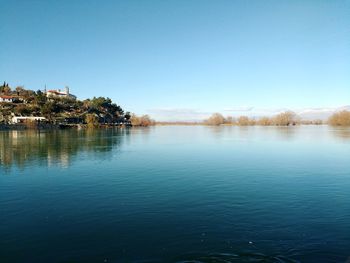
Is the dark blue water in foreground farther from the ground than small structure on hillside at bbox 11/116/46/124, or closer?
closer

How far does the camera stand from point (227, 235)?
14.0 meters

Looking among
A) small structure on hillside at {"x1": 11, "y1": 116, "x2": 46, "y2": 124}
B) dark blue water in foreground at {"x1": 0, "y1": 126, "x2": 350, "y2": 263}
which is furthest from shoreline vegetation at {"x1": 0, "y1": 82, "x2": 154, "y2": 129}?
dark blue water in foreground at {"x1": 0, "y1": 126, "x2": 350, "y2": 263}

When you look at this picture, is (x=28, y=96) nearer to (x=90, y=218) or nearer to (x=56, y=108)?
(x=56, y=108)

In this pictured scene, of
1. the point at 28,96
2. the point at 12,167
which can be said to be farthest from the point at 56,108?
the point at 12,167

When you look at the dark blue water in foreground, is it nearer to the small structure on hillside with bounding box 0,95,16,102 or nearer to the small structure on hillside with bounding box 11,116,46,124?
the small structure on hillside with bounding box 11,116,46,124

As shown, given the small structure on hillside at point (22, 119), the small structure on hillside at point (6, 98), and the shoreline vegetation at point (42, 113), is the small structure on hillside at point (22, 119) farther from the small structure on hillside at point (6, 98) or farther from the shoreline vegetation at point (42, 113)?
the small structure on hillside at point (6, 98)

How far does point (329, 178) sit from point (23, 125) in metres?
161

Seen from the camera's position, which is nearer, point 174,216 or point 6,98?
point 174,216

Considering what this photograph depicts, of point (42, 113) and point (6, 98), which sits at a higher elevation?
point (6, 98)

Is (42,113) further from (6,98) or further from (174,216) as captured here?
(174,216)

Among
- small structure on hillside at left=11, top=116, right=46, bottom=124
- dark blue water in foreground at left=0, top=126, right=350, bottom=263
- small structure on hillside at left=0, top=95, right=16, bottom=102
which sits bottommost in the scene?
dark blue water in foreground at left=0, top=126, right=350, bottom=263

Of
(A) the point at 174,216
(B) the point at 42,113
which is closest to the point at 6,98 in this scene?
(B) the point at 42,113

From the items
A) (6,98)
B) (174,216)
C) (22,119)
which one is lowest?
(174,216)

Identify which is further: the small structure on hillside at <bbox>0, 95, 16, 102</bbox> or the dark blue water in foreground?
the small structure on hillside at <bbox>0, 95, 16, 102</bbox>
